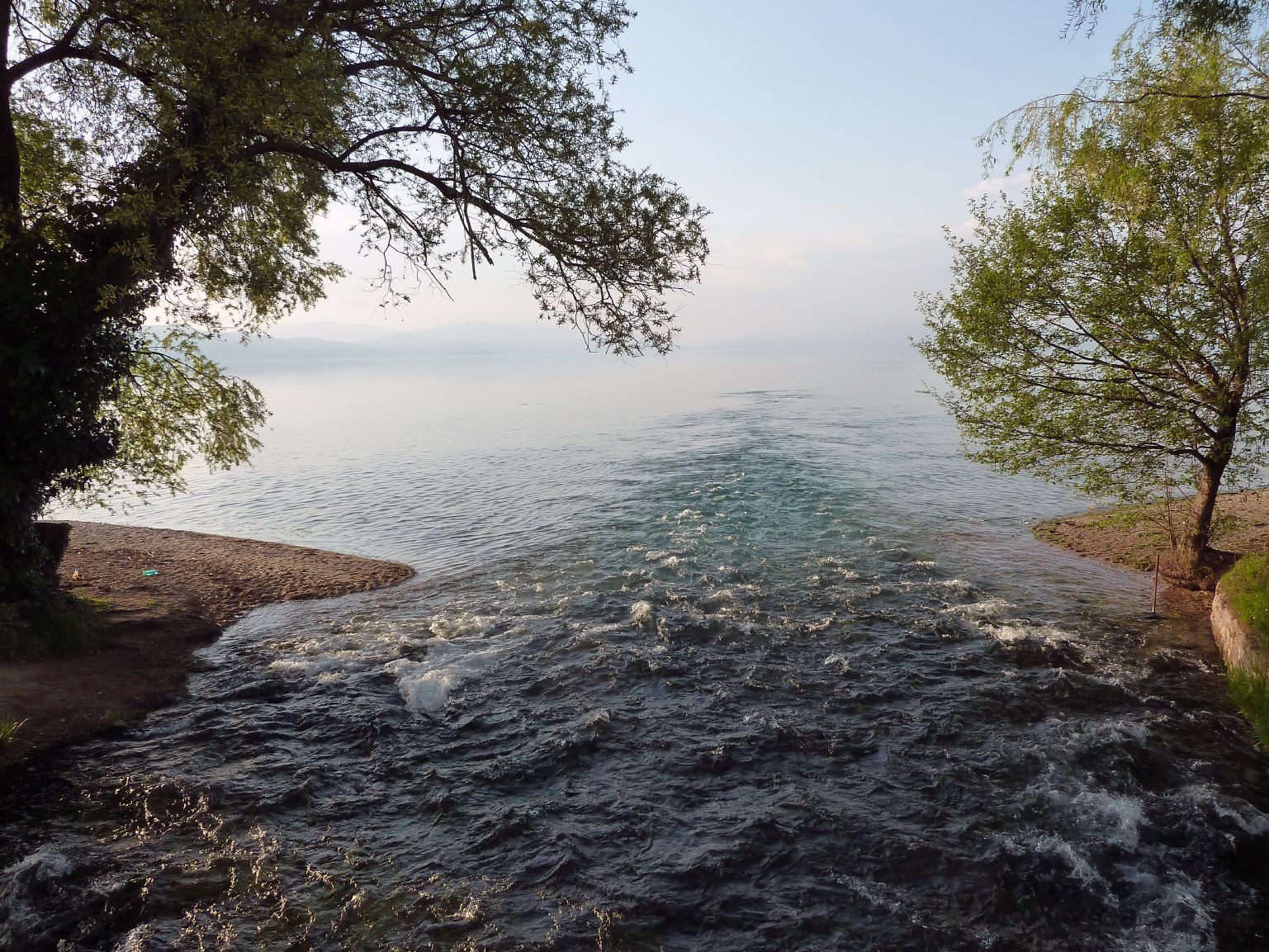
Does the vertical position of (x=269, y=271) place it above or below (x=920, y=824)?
above

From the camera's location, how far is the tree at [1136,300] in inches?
663

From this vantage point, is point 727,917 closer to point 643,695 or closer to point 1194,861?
point 643,695

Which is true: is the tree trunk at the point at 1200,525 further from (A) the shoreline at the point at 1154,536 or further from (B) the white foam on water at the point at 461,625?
(B) the white foam on water at the point at 461,625

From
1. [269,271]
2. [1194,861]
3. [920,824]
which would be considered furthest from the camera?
[269,271]

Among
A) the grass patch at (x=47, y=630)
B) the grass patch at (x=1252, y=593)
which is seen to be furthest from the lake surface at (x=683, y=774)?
the grass patch at (x=47, y=630)

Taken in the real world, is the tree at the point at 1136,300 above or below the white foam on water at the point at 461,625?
above

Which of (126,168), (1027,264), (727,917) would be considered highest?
(126,168)

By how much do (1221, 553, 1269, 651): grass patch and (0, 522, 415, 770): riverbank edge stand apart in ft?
76.2

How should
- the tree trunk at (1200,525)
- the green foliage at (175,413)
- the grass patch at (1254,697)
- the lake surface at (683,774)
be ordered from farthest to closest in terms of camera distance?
the tree trunk at (1200,525) < the green foliage at (175,413) < the grass patch at (1254,697) < the lake surface at (683,774)

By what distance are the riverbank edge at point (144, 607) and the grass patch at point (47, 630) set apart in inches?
9.1

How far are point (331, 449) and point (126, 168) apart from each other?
165 feet

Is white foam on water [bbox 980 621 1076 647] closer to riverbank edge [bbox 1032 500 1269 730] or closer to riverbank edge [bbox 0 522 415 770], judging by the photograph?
riverbank edge [bbox 1032 500 1269 730]

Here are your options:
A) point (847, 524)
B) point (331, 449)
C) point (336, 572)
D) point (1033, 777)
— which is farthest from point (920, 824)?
point (331, 449)

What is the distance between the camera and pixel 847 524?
92.0 feet
